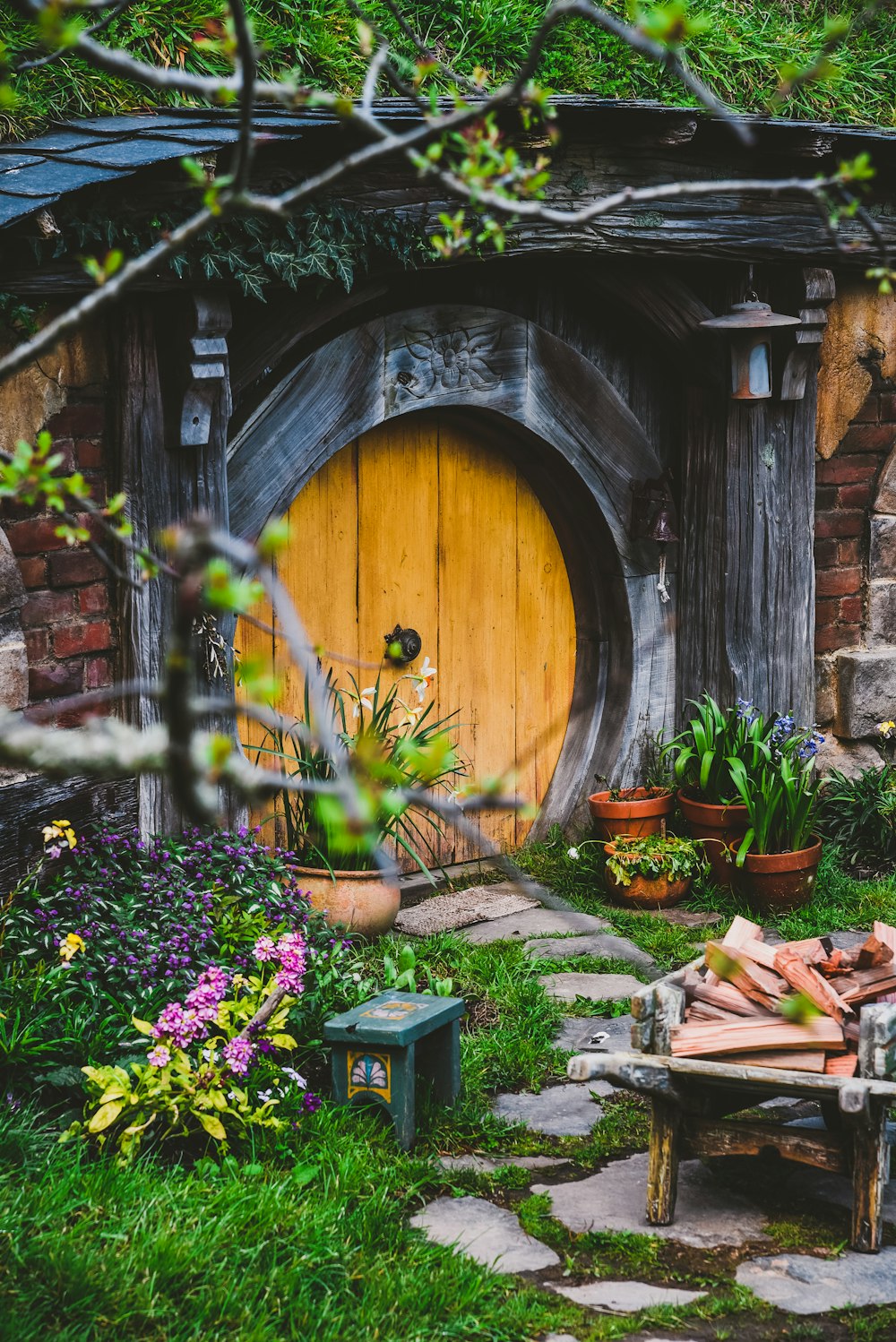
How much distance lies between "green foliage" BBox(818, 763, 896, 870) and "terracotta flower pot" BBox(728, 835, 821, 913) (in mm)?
521

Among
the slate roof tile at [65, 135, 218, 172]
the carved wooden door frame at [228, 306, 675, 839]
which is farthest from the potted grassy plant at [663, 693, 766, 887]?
the slate roof tile at [65, 135, 218, 172]

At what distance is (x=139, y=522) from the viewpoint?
4.34m

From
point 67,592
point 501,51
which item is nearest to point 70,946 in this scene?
point 67,592

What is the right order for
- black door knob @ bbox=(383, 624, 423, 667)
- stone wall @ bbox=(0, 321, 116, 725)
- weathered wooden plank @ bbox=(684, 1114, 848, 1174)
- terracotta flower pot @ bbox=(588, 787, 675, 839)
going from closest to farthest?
1. weathered wooden plank @ bbox=(684, 1114, 848, 1174)
2. stone wall @ bbox=(0, 321, 116, 725)
3. black door knob @ bbox=(383, 624, 423, 667)
4. terracotta flower pot @ bbox=(588, 787, 675, 839)

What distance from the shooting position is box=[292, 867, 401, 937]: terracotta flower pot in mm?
4863

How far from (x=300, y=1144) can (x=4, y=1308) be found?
984 mm

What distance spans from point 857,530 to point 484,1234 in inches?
161

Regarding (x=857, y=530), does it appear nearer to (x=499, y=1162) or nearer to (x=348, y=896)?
(x=348, y=896)

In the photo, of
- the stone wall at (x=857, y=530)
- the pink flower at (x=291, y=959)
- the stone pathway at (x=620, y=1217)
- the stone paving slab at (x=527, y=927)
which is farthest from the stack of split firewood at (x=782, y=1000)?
the stone wall at (x=857, y=530)

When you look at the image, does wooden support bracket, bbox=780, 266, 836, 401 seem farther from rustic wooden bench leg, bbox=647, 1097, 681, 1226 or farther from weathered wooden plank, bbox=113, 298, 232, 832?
rustic wooden bench leg, bbox=647, 1097, 681, 1226

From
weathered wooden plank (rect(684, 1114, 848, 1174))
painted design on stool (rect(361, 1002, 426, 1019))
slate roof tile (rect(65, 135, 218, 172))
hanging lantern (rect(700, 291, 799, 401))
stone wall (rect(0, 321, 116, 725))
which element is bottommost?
weathered wooden plank (rect(684, 1114, 848, 1174))

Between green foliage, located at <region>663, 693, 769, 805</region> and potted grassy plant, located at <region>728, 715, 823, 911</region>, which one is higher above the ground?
green foliage, located at <region>663, 693, 769, 805</region>

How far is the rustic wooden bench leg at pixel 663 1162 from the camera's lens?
322cm

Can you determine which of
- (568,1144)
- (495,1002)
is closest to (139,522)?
(495,1002)
